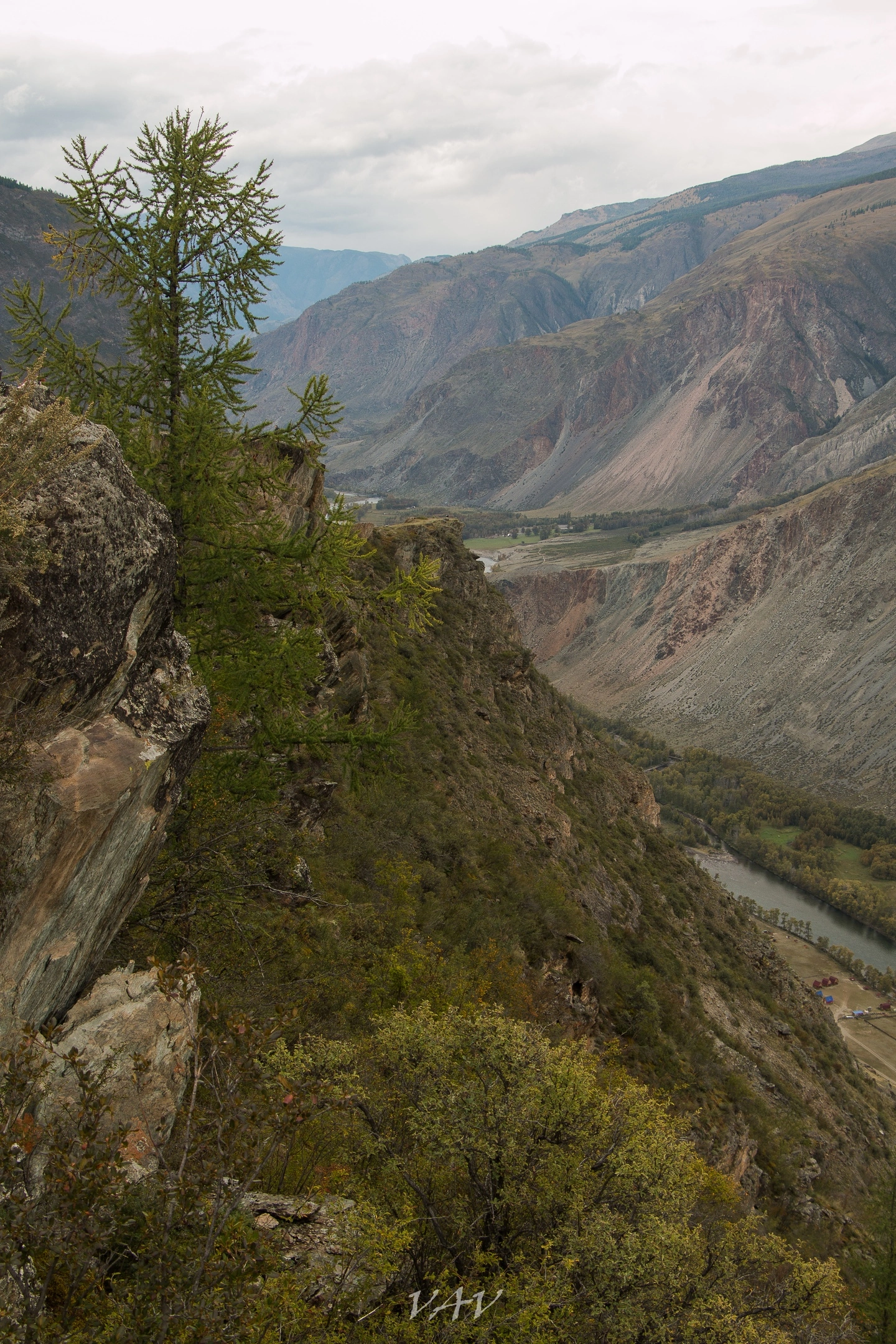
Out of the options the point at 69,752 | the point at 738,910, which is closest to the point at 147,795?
the point at 69,752

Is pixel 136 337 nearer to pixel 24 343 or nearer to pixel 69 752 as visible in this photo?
pixel 24 343

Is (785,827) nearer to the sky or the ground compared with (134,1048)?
nearer to the ground

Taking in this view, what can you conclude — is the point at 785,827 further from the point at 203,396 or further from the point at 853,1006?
the point at 203,396

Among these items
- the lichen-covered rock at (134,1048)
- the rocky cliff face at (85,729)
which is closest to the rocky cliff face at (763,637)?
the lichen-covered rock at (134,1048)

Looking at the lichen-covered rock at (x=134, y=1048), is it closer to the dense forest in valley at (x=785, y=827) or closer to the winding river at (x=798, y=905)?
the winding river at (x=798, y=905)

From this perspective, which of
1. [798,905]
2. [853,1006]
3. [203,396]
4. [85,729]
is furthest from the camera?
[798,905]

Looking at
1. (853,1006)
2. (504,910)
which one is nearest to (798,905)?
(853,1006)

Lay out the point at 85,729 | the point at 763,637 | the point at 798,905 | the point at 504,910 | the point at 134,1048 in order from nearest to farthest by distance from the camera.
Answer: the point at 85,729 → the point at 134,1048 → the point at 504,910 → the point at 798,905 → the point at 763,637
